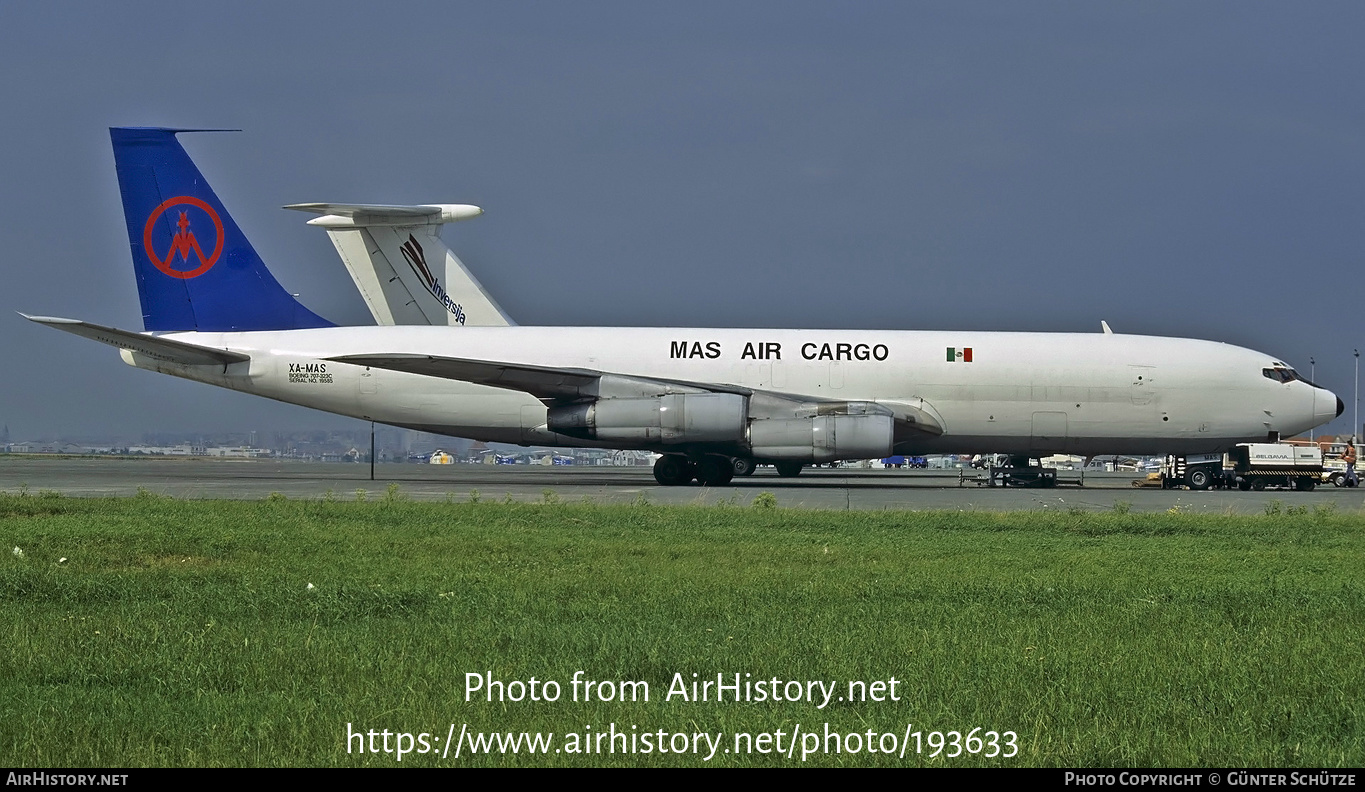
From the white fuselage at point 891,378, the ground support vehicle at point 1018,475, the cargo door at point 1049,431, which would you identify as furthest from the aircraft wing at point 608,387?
the ground support vehicle at point 1018,475

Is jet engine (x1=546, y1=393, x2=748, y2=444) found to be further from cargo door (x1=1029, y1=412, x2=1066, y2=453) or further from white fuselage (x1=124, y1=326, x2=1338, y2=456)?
cargo door (x1=1029, y1=412, x2=1066, y2=453)

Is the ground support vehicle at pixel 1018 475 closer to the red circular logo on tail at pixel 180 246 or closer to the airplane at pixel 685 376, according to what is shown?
the airplane at pixel 685 376

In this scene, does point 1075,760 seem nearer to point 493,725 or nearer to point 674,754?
point 674,754

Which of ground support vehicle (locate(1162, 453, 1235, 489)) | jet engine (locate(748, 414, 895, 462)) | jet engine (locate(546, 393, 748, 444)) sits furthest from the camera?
ground support vehicle (locate(1162, 453, 1235, 489))

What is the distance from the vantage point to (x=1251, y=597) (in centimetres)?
948

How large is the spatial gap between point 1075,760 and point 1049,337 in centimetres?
2620

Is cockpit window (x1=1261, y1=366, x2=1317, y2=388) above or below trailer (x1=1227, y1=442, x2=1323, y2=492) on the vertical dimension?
above

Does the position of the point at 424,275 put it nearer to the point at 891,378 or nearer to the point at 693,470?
the point at 693,470

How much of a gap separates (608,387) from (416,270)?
8977mm

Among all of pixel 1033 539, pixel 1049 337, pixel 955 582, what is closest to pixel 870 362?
pixel 1049 337

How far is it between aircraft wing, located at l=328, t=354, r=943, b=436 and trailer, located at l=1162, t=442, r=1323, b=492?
29.3 feet

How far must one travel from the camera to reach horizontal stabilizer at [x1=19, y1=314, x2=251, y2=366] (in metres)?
27.7

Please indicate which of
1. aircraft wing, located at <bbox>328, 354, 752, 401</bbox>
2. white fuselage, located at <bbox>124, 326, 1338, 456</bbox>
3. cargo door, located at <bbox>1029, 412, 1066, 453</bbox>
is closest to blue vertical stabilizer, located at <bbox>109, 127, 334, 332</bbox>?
white fuselage, located at <bbox>124, 326, 1338, 456</bbox>

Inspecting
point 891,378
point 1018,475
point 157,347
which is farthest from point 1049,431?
point 157,347
